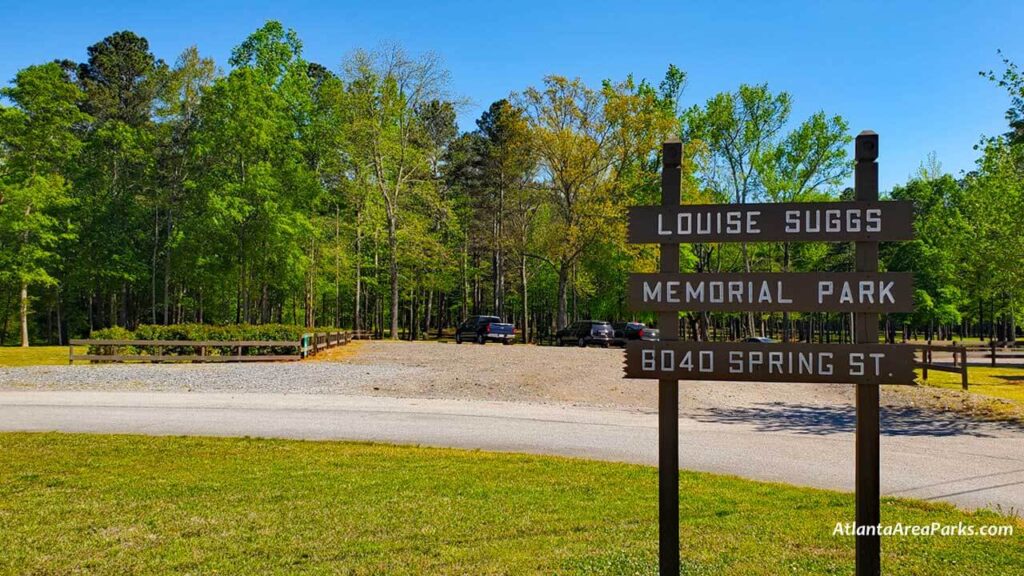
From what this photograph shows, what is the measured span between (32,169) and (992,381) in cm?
4600

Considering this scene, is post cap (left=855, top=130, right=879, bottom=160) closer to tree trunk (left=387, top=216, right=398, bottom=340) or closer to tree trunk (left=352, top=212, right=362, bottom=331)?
tree trunk (left=387, top=216, right=398, bottom=340)

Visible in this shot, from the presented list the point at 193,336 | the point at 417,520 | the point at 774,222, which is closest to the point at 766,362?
the point at 774,222

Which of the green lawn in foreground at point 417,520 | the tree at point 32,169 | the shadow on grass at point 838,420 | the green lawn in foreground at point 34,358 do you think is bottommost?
the shadow on grass at point 838,420

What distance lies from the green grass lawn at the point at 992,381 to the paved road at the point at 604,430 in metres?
7.33

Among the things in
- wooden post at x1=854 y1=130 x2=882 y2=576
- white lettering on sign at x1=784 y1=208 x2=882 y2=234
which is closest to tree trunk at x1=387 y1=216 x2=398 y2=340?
white lettering on sign at x1=784 y1=208 x2=882 y2=234

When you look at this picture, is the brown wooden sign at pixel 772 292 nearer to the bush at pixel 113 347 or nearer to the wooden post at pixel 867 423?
the wooden post at pixel 867 423

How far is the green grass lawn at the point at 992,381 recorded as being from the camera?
19.6m

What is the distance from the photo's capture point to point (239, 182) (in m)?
40.7

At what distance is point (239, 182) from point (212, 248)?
15.3 feet

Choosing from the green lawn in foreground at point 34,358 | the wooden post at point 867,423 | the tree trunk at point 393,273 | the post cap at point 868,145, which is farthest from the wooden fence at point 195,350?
the post cap at point 868,145

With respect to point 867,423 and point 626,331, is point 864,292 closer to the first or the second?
point 867,423

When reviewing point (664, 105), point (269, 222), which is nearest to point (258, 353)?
point (269, 222)

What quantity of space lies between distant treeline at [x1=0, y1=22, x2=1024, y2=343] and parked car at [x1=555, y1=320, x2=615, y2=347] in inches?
143

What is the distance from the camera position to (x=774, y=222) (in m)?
4.84
